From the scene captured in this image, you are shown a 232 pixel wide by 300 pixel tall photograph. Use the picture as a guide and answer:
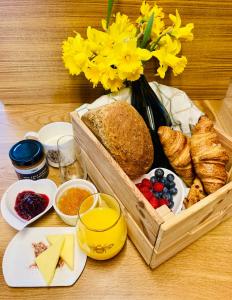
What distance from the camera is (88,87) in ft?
2.76

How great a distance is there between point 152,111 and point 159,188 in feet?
0.69

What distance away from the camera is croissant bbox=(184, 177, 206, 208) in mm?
534

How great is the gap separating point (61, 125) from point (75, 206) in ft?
0.82

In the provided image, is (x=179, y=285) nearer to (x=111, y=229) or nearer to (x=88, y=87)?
(x=111, y=229)

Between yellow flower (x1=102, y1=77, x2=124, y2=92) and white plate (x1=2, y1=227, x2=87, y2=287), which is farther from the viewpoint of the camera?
yellow flower (x1=102, y1=77, x2=124, y2=92)

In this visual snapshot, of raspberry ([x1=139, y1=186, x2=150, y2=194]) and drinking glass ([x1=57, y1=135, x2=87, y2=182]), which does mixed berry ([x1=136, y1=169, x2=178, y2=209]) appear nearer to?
raspberry ([x1=139, y1=186, x2=150, y2=194])

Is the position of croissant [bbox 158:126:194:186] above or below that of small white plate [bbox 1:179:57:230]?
above

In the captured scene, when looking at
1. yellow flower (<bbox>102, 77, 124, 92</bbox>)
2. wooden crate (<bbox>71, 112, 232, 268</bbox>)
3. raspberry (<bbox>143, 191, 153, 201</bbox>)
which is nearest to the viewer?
wooden crate (<bbox>71, 112, 232, 268</bbox>)

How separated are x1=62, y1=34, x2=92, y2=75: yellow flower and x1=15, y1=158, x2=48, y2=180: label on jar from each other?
0.78ft

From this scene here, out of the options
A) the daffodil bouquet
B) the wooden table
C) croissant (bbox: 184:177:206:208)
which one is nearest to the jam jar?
the wooden table

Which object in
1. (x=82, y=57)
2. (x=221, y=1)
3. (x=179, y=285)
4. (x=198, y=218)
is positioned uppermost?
(x=221, y=1)

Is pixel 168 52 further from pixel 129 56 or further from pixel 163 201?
pixel 163 201

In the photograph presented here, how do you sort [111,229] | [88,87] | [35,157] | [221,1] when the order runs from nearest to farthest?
[111,229] → [35,157] → [221,1] → [88,87]

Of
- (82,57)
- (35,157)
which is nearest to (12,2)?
(82,57)
